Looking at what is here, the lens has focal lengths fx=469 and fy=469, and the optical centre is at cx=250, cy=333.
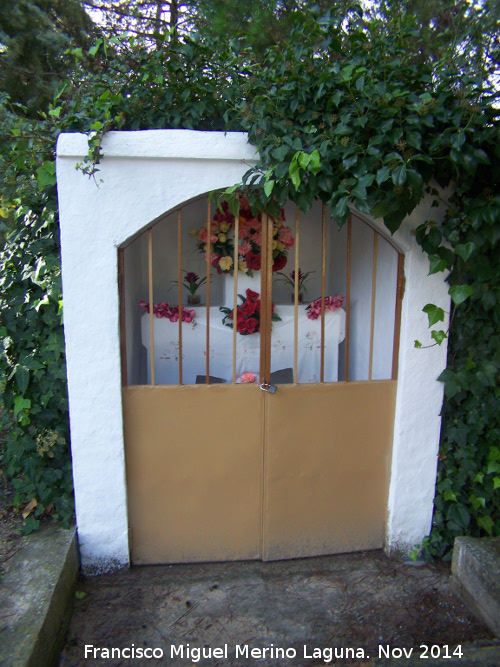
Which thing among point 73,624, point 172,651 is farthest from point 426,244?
point 73,624

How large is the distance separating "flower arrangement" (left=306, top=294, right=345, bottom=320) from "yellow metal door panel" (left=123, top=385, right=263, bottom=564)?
2.07ft

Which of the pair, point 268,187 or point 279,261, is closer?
point 268,187

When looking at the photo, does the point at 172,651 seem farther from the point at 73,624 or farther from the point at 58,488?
the point at 58,488

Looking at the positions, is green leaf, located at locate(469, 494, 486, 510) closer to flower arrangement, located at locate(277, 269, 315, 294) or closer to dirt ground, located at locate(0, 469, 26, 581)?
flower arrangement, located at locate(277, 269, 315, 294)

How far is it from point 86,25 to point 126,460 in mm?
6264

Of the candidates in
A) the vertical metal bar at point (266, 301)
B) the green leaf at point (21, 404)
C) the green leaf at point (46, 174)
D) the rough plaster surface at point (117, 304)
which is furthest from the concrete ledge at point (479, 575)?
the green leaf at point (46, 174)

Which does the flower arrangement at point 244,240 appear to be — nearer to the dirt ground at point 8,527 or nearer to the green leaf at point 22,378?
the green leaf at point 22,378

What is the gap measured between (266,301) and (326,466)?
3.76 ft

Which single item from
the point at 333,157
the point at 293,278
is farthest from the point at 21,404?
the point at 333,157

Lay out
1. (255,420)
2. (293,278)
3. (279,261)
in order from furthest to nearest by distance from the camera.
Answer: (293,278) → (279,261) → (255,420)

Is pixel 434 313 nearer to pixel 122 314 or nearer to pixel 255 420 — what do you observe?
pixel 255 420

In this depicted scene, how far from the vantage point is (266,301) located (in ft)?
9.41

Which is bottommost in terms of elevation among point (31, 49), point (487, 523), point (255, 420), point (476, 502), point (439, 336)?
point (487, 523)

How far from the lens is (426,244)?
106 inches
